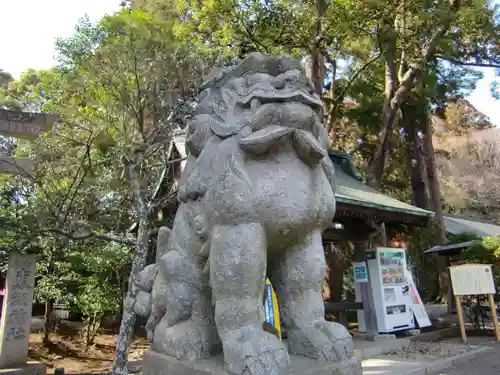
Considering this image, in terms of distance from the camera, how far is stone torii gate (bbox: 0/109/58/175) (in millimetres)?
7059

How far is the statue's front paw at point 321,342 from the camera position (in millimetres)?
1736

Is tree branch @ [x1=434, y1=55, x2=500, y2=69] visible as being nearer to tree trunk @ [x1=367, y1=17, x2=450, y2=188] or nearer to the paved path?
tree trunk @ [x1=367, y1=17, x2=450, y2=188]

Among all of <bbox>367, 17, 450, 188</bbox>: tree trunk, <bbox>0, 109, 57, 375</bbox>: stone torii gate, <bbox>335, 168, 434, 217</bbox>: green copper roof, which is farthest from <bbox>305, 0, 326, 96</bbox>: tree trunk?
<bbox>0, 109, 57, 375</bbox>: stone torii gate

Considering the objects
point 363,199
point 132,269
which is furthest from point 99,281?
point 363,199

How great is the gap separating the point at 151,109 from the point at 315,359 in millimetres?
5484

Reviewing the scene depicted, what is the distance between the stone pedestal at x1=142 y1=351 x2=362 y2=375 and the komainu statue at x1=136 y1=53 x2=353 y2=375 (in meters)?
0.04

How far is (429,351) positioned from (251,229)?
598 centimetres

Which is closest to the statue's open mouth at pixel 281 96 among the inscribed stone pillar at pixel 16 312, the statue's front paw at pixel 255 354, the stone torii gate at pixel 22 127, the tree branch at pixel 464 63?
the statue's front paw at pixel 255 354

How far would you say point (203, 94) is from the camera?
7.43ft

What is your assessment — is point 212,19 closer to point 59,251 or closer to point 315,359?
point 59,251

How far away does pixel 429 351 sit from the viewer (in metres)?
6.39

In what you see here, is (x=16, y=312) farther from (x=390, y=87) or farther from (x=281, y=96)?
(x=390, y=87)

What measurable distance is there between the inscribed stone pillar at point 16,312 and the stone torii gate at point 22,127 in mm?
1594

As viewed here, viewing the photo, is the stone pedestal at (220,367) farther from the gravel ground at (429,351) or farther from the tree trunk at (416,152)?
the tree trunk at (416,152)
